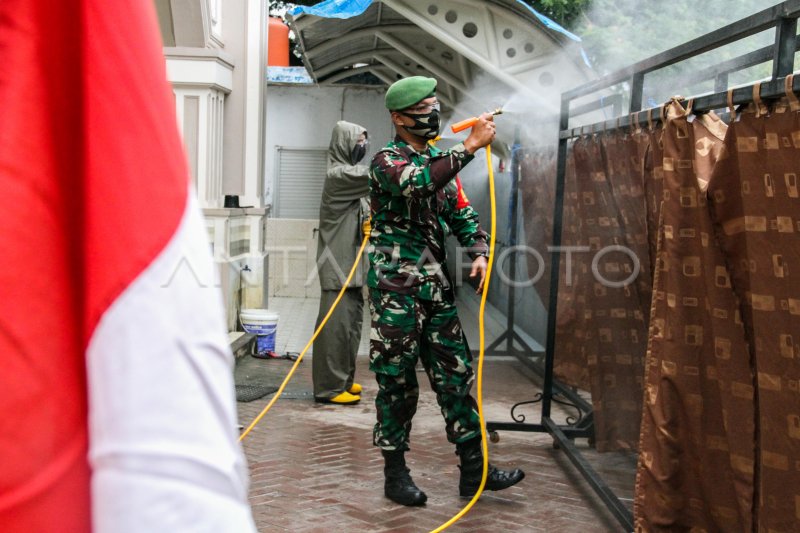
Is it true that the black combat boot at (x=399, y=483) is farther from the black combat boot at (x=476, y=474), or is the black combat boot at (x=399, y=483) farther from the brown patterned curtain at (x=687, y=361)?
the brown patterned curtain at (x=687, y=361)

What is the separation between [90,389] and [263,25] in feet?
36.0

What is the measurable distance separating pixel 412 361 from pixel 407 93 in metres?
1.44

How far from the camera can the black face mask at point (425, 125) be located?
199 inches

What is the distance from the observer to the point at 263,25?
11.4 metres

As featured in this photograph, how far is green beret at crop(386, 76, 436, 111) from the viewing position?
496 centimetres

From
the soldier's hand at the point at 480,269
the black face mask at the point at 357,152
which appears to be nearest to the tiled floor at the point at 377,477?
the soldier's hand at the point at 480,269

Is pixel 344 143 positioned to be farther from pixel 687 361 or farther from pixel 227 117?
pixel 687 361

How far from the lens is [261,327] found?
10.3m

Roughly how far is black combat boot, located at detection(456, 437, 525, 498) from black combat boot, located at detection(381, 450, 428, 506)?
0.27 metres

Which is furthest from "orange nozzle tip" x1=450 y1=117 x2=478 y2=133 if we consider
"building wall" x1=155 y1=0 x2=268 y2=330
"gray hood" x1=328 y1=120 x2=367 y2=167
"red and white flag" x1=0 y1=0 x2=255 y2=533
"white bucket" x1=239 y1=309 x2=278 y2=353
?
"white bucket" x1=239 y1=309 x2=278 y2=353

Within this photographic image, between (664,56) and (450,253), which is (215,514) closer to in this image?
(664,56)

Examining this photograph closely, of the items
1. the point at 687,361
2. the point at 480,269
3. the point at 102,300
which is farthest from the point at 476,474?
the point at 102,300

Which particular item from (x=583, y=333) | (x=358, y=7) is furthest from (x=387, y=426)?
(x=358, y=7)

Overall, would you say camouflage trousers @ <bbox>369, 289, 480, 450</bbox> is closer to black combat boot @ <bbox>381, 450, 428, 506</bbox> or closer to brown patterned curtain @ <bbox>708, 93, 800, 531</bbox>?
black combat boot @ <bbox>381, 450, 428, 506</bbox>
